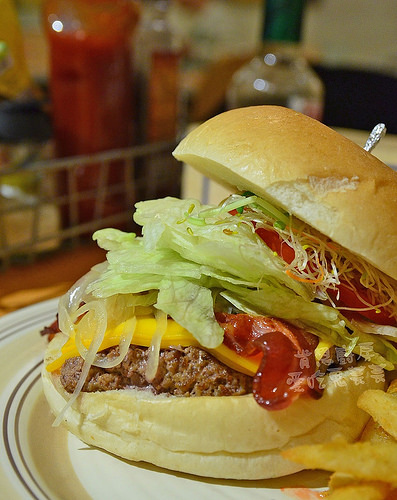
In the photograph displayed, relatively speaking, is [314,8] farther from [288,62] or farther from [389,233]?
[389,233]

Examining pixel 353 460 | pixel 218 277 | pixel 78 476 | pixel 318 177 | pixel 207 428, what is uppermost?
pixel 318 177

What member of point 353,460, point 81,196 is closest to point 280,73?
point 81,196

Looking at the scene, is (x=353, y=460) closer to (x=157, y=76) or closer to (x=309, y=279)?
(x=309, y=279)

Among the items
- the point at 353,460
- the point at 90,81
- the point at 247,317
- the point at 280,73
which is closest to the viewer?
the point at 353,460

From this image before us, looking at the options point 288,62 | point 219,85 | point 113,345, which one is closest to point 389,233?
point 113,345

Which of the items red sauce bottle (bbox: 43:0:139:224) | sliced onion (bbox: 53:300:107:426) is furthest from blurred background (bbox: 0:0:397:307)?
sliced onion (bbox: 53:300:107:426)

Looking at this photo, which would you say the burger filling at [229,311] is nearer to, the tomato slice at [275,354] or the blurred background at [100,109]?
the tomato slice at [275,354]
